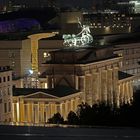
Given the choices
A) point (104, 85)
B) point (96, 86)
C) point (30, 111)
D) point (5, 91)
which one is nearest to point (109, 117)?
point (30, 111)

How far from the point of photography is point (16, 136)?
10.9 metres

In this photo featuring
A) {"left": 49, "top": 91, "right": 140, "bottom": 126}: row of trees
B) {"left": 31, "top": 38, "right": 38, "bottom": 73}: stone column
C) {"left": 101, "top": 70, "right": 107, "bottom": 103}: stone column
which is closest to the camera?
{"left": 49, "top": 91, "right": 140, "bottom": 126}: row of trees

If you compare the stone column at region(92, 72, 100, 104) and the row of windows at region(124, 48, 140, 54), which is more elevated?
the row of windows at region(124, 48, 140, 54)

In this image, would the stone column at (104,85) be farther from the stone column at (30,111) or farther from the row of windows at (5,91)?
the row of windows at (5,91)

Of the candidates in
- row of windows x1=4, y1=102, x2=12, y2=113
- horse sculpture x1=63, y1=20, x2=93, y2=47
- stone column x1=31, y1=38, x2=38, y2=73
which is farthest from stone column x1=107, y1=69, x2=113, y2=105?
stone column x1=31, y1=38, x2=38, y2=73

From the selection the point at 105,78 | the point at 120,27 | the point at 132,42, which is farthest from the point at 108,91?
the point at 120,27

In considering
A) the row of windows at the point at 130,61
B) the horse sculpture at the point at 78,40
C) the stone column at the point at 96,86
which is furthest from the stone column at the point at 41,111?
the row of windows at the point at 130,61

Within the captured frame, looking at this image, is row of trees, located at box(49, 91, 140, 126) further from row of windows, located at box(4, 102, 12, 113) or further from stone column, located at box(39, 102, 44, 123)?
row of windows, located at box(4, 102, 12, 113)

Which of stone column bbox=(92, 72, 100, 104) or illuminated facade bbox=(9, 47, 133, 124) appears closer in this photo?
illuminated facade bbox=(9, 47, 133, 124)

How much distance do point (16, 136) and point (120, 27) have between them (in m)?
43.9

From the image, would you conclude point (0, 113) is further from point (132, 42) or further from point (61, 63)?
point (132, 42)

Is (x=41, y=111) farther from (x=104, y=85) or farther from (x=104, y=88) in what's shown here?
(x=104, y=85)

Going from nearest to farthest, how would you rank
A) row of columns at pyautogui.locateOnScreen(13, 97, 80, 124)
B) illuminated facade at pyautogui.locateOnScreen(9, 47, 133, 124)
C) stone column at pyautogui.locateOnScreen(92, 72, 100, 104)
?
1. row of columns at pyautogui.locateOnScreen(13, 97, 80, 124)
2. illuminated facade at pyautogui.locateOnScreen(9, 47, 133, 124)
3. stone column at pyautogui.locateOnScreen(92, 72, 100, 104)

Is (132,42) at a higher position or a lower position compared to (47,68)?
higher
